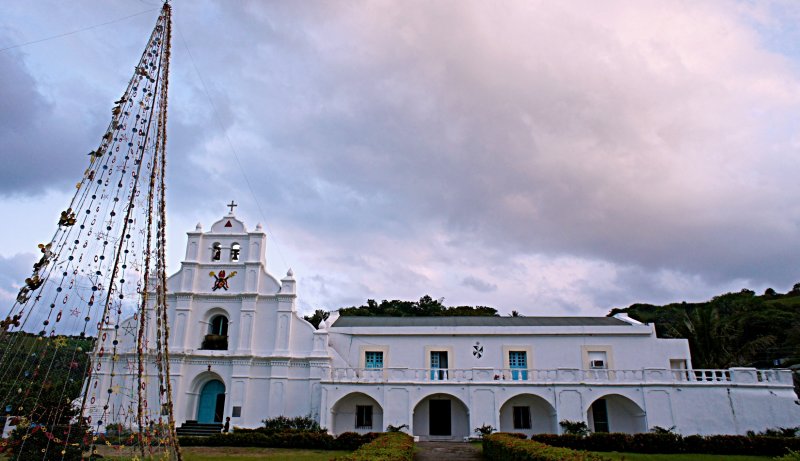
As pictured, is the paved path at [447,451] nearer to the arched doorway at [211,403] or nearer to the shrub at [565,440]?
the shrub at [565,440]

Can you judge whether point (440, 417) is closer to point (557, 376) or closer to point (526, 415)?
point (526, 415)

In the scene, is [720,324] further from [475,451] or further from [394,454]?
[394,454]

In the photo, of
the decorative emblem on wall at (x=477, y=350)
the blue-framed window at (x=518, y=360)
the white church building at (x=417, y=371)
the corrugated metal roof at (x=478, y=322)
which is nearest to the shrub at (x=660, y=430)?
the white church building at (x=417, y=371)

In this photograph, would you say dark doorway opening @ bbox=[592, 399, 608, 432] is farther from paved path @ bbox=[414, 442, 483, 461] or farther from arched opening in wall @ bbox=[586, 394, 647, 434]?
paved path @ bbox=[414, 442, 483, 461]

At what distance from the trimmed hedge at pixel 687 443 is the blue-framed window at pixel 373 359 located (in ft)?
34.5

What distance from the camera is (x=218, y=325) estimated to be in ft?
96.9

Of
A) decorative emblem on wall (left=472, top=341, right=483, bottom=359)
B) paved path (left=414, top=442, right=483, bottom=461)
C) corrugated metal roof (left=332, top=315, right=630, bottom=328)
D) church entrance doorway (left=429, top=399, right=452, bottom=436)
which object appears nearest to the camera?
paved path (left=414, top=442, right=483, bottom=461)

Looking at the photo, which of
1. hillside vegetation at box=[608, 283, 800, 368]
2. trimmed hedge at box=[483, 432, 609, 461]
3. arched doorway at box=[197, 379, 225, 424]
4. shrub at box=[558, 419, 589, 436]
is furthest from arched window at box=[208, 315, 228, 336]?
hillside vegetation at box=[608, 283, 800, 368]

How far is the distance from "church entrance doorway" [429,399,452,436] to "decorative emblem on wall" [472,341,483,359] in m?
2.90

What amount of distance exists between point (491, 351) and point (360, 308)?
29.3 metres

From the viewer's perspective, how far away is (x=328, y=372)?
26875 millimetres

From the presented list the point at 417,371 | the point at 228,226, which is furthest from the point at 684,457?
the point at 228,226

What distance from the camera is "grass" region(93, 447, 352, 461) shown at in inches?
771

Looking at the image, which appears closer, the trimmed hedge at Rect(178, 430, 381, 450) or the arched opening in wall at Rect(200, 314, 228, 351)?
the trimmed hedge at Rect(178, 430, 381, 450)
